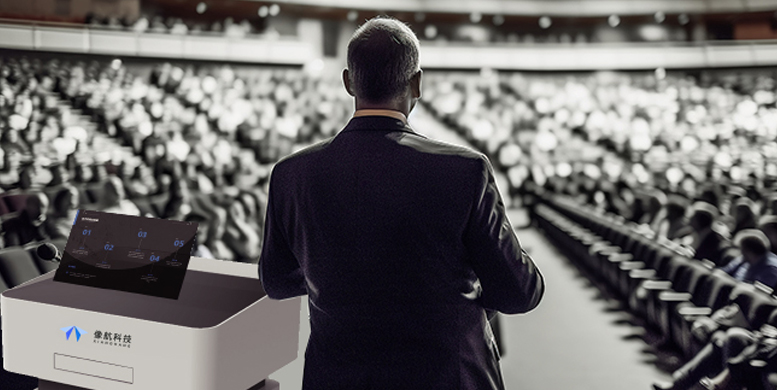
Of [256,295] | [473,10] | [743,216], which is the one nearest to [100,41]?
[473,10]

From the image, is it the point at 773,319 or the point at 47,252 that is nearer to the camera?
the point at 47,252

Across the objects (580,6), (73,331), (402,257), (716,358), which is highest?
(580,6)

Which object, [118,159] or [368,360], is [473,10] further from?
[368,360]

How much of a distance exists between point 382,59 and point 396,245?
0.59 feet

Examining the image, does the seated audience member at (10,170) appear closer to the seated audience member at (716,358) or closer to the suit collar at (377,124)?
the seated audience member at (716,358)

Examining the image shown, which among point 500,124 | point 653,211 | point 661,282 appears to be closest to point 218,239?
point 661,282

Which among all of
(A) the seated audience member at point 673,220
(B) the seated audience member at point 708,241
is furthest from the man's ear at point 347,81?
(A) the seated audience member at point 673,220

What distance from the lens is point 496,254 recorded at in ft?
1.92

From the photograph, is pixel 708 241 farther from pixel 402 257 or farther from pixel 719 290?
pixel 402 257

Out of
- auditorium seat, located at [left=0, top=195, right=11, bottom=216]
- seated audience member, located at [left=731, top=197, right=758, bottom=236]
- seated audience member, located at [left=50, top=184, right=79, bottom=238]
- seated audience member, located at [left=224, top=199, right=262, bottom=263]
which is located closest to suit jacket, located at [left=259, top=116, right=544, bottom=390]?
seated audience member, located at [left=224, top=199, right=262, bottom=263]

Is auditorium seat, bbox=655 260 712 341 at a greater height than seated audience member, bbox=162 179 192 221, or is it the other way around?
seated audience member, bbox=162 179 192 221

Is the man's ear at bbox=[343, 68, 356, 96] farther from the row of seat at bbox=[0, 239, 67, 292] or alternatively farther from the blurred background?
the row of seat at bbox=[0, 239, 67, 292]

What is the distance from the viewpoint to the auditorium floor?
2258 millimetres

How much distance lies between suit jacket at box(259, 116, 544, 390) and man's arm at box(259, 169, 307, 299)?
1.7 inches
